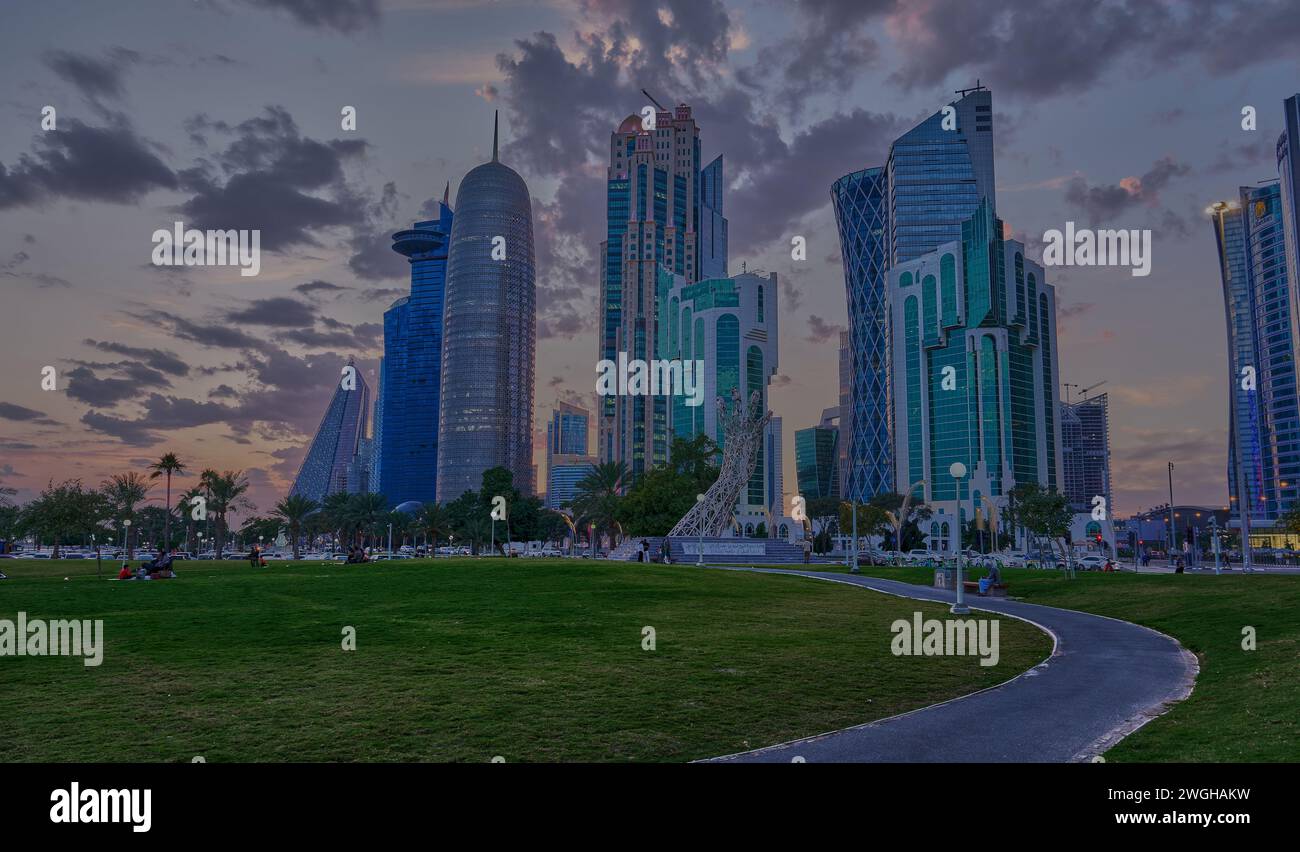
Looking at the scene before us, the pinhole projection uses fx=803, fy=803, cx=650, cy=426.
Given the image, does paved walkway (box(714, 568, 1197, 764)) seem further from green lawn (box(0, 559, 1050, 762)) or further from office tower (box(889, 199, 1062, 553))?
office tower (box(889, 199, 1062, 553))

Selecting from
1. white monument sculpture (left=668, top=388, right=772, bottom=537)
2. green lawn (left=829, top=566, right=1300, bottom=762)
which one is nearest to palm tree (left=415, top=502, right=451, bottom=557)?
white monument sculpture (left=668, top=388, right=772, bottom=537)

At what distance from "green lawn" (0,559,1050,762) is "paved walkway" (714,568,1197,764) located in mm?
634

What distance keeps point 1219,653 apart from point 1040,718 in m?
9.61

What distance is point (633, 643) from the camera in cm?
2020

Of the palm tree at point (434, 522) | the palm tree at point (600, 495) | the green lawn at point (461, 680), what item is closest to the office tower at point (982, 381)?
the palm tree at point (600, 495)

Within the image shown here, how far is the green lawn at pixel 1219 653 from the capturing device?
1004 centimetres

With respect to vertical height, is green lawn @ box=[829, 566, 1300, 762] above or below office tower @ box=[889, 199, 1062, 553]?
below

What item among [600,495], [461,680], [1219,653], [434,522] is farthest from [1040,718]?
[434,522]

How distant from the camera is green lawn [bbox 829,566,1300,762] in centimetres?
1004

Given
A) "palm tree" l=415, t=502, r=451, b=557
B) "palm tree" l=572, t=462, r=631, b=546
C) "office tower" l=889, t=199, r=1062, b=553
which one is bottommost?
"palm tree" l=415, t=502, r=451, b=557

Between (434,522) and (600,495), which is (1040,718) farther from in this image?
(434,522)
